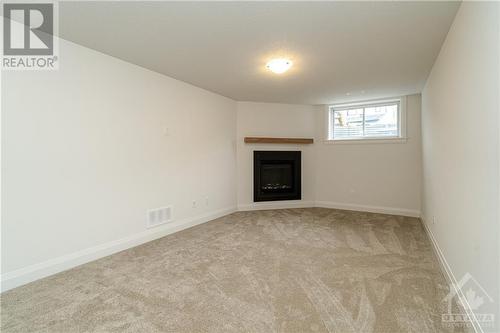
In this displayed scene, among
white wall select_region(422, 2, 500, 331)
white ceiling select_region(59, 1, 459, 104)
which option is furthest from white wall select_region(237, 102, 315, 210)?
white wall select_region(422, 2, 500, 331)

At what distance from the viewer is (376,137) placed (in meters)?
5.11

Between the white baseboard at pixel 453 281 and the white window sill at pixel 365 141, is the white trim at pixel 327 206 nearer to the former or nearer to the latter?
the white window sill at pixel 365 141

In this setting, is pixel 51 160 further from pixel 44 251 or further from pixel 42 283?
pixel 42 283

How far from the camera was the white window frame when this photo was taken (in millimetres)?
4824

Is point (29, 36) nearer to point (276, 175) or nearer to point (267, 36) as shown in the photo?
point (267, 36)

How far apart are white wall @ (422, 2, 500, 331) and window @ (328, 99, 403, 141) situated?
251 centimetres

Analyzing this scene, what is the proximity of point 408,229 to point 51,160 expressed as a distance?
15.4 ft

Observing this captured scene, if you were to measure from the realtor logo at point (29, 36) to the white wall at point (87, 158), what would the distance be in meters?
0.10

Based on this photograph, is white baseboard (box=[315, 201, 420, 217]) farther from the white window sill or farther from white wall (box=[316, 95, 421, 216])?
the white window sill

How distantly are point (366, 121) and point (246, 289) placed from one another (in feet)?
14.6

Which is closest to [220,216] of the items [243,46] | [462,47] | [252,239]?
[252,239]

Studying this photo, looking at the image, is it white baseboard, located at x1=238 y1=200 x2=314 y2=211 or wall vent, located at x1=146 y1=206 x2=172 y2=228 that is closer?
wall vent, located at x1=146 y1=206 x2=172 y2=228

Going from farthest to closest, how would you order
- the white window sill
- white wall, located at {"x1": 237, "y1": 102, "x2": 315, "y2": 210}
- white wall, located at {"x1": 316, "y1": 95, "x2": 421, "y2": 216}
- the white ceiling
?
white wall, located at {"x1": 237, "y1": 102, "x2": 315, "y2": 210}, the white window sill, white wall, located at {"x1": 316, "y1": 95, "x2": 421, "y2": 216}, the white ceiling

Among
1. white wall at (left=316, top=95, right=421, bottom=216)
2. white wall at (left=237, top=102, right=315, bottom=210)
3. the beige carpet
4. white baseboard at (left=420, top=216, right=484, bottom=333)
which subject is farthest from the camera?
white wall at (left=237, top=102, right=315, bottom=210)
